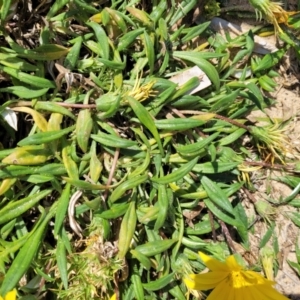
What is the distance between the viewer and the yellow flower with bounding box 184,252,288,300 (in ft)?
5.75

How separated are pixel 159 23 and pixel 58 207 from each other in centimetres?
81

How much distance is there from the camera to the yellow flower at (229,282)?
1.75 m

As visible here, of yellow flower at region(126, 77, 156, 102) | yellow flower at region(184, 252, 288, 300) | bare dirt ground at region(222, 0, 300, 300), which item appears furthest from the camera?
bare dirt ground at region(222, 0, 300, 300)

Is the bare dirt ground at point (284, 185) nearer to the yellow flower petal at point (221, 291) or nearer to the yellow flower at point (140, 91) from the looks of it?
the yellow flower petal at point (221, 291)

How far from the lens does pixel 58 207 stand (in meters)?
1.89

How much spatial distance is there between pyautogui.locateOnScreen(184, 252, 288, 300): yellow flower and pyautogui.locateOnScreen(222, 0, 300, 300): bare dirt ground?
467 mm

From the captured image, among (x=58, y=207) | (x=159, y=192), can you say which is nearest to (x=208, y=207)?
(x=159, y=192)

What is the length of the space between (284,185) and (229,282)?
0.68 meters

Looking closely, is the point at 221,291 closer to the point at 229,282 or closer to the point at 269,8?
the point at 229,282

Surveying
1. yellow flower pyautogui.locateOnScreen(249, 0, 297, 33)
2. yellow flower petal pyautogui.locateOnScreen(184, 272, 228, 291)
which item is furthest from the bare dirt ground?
yellow flower petal pyautogui.locateOnScreen(184, 272, 228, 291)

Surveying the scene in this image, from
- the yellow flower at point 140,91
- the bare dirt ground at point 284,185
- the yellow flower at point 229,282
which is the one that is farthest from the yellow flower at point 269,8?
the yellow flower at point 229,282

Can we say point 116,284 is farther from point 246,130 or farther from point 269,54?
point 269,54

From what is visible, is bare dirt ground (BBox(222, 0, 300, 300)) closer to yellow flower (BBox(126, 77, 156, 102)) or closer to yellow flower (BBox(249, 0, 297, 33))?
yellow flower (BBox(249, 0, 297, 33))

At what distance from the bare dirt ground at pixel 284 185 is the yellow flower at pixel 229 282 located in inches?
18.4
